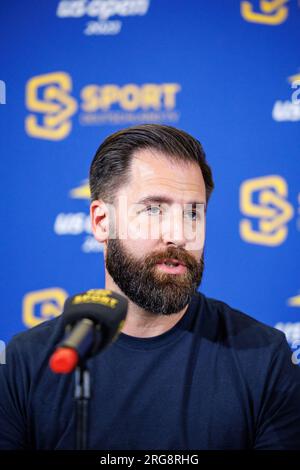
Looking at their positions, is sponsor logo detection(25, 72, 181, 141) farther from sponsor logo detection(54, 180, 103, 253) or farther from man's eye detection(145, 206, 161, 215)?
man's eye detection(145, 206, 161, 215)

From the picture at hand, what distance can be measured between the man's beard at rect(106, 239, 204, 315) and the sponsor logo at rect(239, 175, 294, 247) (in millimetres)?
729

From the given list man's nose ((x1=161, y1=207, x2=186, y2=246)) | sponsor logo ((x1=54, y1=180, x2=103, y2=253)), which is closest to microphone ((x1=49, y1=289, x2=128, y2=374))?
man's nose ((x1=161, y1=207, x2=186, y2=246))

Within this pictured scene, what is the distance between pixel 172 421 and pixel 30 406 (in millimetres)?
335

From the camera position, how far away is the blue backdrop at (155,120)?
198 centimetres

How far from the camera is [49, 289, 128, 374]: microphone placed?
2.13 feet

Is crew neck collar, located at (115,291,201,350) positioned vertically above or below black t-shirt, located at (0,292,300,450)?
above

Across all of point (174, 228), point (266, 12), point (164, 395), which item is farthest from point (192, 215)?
point (266, 12)

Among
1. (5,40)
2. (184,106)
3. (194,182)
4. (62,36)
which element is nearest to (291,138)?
(184,106)

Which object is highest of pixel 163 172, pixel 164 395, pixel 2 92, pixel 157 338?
pixel 2 92

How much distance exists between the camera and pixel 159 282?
4.08 ft

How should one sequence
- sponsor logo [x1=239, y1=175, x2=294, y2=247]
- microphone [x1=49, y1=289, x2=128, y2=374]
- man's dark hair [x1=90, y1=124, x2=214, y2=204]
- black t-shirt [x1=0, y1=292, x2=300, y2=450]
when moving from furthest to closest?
sponsor logo [x1=239, y1=175, x2=294, y2=247] < man's dark hair [x1=90, y1=124, x2=214, y2=204] < black t-shirt [x1=0, y1=292, x2=300, y2=450] < microphone [x1=49, y1=289, x2=128, y2=374]

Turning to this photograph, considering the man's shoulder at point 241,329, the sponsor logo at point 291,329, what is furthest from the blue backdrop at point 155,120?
→ the man's shoulder at point 241,329

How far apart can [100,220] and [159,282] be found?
263mm

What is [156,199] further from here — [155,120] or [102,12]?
[102,12]
